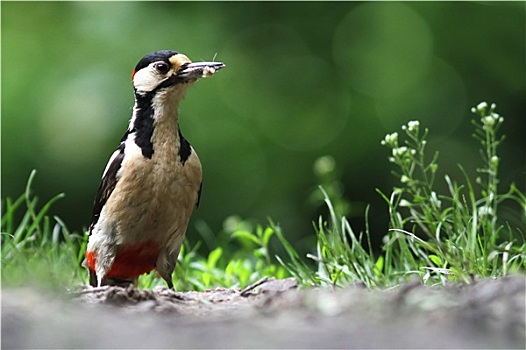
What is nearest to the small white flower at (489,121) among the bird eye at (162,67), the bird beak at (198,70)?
the bird beak at (198,70)

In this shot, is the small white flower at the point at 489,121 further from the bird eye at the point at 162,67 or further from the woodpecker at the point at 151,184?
the bird eye at the point at 162,67

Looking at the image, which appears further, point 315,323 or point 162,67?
point 162,67

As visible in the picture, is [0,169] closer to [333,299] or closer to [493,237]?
[493,237]

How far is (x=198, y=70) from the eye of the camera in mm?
4023

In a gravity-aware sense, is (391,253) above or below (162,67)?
below

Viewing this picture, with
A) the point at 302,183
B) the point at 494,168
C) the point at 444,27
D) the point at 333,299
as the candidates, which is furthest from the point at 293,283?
the point at 444,27

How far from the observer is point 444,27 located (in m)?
7.70

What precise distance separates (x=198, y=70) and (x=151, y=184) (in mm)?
541

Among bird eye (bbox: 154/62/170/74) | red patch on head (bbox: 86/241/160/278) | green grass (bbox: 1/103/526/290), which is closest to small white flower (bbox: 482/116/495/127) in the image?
green grass (bbox: 1/103/526/290)

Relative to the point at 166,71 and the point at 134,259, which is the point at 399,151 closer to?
the point at 166,71

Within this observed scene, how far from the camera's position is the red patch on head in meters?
4.14

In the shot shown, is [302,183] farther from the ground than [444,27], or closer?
closer

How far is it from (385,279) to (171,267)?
39.2 inches

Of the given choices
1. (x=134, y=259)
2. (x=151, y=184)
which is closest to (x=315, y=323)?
(x=151, y=184)
